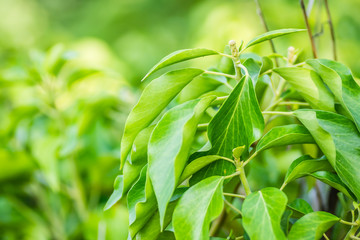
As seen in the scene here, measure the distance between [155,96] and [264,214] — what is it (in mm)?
162

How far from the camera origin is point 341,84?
0.41 meters

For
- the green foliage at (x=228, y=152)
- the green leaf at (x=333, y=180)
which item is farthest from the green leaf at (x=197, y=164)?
the green leaf at (x=333, y=180)

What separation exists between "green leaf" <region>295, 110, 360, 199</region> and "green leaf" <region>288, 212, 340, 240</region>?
4 cm

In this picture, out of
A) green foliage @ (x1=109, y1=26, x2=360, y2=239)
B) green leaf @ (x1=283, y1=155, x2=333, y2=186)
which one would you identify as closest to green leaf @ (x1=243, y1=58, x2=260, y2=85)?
green foliage @ (x1=109, y1=26, x2=360, y2=239)

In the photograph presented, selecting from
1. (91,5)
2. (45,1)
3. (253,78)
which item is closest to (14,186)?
(253,78)

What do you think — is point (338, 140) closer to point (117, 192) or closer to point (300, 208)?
point (300, 208)

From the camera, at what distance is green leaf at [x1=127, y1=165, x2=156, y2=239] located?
1.31ft

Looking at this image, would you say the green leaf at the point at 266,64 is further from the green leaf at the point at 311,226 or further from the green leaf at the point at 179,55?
the green leaf at the point at 311,226

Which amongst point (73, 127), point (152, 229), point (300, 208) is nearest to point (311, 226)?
point (300, 208)

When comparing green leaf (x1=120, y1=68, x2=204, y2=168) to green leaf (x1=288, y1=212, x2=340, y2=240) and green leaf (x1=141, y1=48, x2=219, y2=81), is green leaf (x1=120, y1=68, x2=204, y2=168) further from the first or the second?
green leaf (x1=288, y1=212, x2=340, y2=240)

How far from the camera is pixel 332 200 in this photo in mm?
620

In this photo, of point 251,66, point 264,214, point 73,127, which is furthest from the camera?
point 73,127

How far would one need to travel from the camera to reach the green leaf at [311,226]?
0.39m

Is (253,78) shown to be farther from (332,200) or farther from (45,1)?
(45,1)
